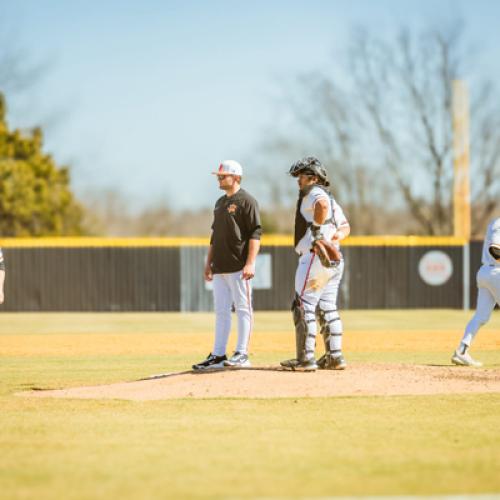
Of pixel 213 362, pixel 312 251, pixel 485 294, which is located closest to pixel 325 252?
pixel 312 251

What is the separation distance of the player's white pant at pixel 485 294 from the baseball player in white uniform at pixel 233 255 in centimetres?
283

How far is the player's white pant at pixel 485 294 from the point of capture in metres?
11.8

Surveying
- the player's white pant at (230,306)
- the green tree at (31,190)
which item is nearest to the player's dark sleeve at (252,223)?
the player's white pant at (230,306)

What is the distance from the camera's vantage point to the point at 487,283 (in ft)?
39.1

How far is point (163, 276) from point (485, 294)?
1877cm

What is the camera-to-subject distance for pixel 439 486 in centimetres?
560

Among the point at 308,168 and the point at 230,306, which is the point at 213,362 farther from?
the point at 308,168

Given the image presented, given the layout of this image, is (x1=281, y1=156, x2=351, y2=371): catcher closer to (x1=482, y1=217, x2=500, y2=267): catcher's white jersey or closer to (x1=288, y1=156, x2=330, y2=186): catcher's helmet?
(x1=288, y1=156, x2=330, y2=186): catcher's helmet

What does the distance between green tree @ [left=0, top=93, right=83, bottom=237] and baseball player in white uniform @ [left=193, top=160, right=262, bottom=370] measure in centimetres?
3244

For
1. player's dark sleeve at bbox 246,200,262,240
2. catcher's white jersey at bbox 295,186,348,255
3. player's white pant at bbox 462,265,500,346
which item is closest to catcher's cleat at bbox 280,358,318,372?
catcher's white jersey at bbox 295,186,348,255

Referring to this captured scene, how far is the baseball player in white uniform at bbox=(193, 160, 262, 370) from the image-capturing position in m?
10.8

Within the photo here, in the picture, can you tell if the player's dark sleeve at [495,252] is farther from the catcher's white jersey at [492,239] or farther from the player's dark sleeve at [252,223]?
the player's dark sleeve at [252,223]

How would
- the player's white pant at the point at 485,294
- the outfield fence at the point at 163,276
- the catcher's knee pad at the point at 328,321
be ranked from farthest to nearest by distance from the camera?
the outfield fence at the point at 163,276, the player's white pant at the point at 485,294, the catcher's knee pad at the point at 328,321

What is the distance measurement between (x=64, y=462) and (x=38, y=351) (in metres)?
9.43
